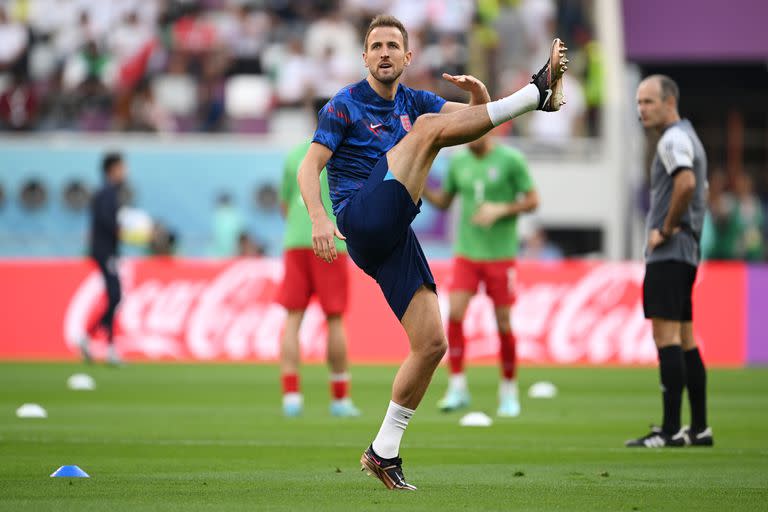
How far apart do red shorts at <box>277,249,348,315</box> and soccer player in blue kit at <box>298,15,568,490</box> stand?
4316 millimetres

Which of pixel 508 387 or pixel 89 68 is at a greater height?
pixel 89 68

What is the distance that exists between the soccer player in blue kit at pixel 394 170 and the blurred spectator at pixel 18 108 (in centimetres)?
1888

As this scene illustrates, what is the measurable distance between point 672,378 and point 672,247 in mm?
893

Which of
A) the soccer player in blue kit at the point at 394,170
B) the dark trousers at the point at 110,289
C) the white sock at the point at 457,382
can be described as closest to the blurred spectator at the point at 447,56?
the dark trousers at the point at 110,289

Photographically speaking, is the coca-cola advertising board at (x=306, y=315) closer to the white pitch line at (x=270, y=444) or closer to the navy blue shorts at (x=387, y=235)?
the white pitch line at (x=270, y=444)

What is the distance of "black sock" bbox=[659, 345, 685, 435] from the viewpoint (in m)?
10.0

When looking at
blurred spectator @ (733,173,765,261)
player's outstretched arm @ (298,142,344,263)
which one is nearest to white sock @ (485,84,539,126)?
player's outstretched arm @ (298,142,344,263)

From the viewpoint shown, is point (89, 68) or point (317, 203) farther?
point (89, 68)

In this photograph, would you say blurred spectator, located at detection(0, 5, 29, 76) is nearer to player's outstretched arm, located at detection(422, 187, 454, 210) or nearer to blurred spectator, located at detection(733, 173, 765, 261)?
blurred spectator, located at detection(733, 173, 765, 261)

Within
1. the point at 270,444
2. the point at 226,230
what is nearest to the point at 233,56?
the point at 226,230

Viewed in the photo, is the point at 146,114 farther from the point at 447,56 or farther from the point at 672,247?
the point at 672,247

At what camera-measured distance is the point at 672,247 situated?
10.1 meters

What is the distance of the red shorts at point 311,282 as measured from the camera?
12430 millimetres

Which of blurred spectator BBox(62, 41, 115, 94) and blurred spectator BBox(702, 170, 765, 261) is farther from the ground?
blurred spectator BBox(62, 41, 115, 94)
